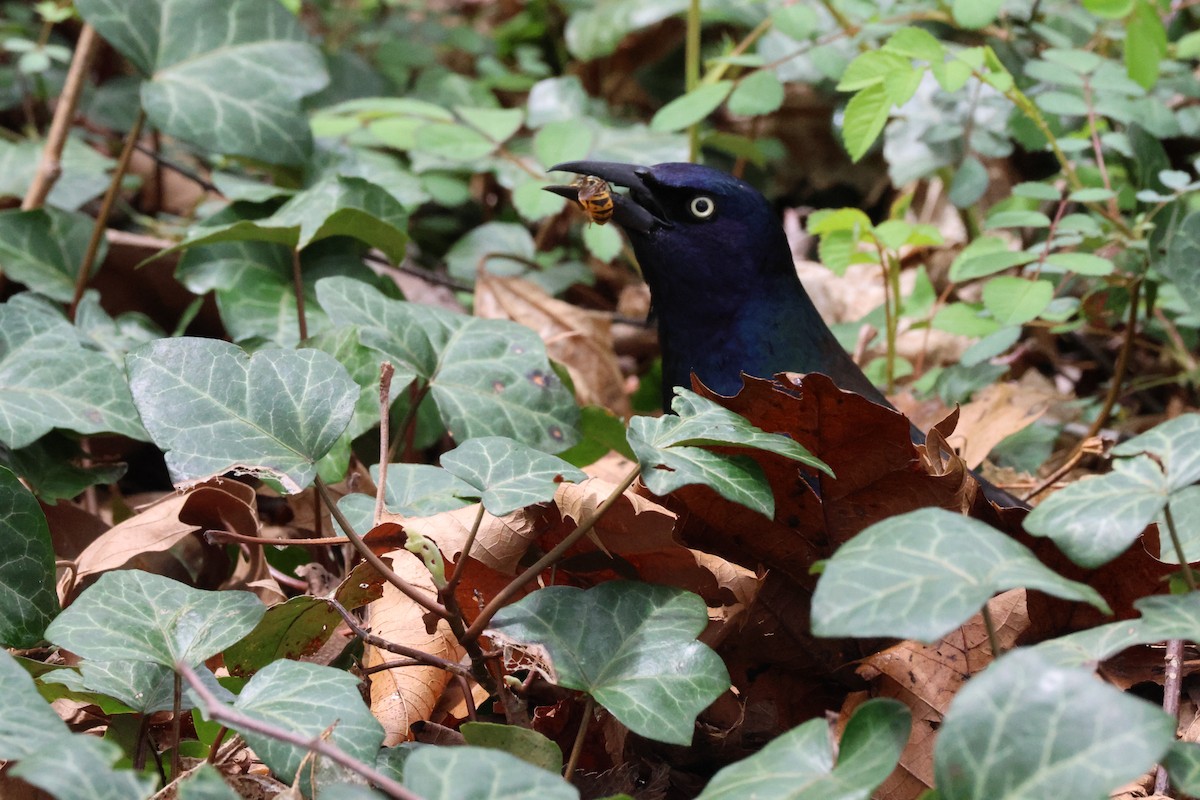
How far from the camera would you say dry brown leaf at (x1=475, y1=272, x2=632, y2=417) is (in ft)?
11.8

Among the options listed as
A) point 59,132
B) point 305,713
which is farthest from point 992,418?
point 59,132

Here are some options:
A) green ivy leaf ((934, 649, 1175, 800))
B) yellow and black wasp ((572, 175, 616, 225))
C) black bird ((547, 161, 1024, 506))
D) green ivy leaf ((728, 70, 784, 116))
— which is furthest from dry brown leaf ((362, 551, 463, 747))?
green ivy leaf ((728, 70, 784, 116))

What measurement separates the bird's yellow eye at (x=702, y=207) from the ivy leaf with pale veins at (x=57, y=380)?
1.45 meters

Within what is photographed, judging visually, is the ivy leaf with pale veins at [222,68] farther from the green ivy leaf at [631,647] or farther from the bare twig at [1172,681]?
the bare twig at [1172,681]

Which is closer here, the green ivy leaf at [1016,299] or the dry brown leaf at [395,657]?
the dry brown leaf at [395,657]

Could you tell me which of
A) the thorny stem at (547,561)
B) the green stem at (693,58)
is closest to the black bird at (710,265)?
the green stem at (693,58)

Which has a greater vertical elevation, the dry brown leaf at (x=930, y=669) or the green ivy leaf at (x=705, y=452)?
the green ivy leaf at (x=705, y=452)

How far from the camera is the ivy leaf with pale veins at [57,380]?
7.86 ft

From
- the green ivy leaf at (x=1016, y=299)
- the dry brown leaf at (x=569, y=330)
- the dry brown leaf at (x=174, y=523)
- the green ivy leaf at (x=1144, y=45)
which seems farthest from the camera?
the dry brown leaf at (x=569, y=330)

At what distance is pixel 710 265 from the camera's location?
10.0 feet

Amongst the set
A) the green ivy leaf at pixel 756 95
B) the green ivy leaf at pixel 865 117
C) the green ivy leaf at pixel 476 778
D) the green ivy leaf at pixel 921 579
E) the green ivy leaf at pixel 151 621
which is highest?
the green ivy leaf at pixel 921 579

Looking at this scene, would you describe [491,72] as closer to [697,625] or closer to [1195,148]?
[1195,148]

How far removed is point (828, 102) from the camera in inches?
202

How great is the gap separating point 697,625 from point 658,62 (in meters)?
4.27
